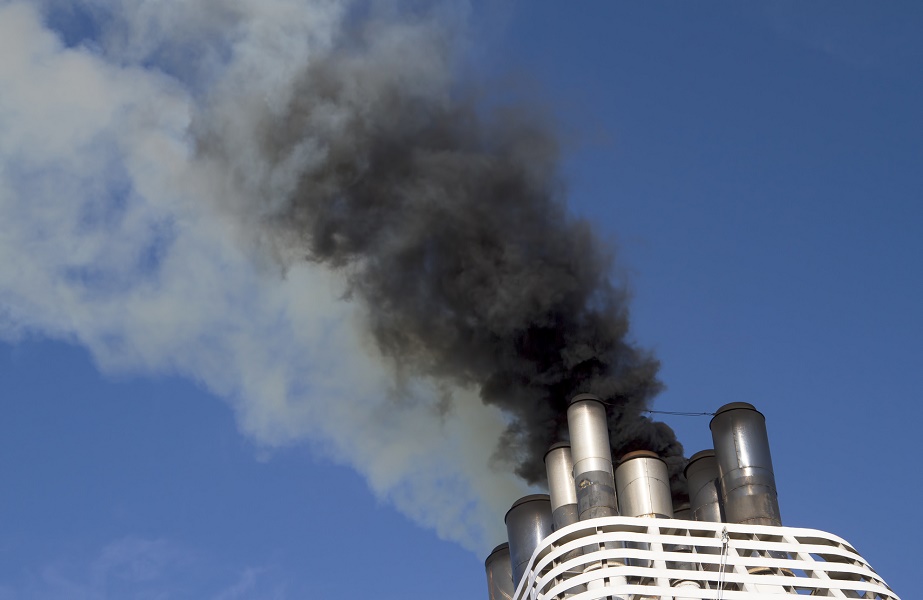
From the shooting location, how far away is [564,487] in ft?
104

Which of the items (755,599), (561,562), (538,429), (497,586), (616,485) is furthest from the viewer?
(538,429)

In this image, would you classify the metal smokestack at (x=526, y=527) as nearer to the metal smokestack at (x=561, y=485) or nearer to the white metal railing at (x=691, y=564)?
the metal smokestack at (x=561, y=485)

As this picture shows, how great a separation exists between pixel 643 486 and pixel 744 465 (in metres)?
1.99

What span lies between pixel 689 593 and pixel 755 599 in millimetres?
1118

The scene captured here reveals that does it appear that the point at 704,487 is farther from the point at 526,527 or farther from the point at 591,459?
the point at 526,527

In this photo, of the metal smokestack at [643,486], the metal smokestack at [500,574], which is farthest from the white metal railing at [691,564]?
the metal smokestack at [500,574]

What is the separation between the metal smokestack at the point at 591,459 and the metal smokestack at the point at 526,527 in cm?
153

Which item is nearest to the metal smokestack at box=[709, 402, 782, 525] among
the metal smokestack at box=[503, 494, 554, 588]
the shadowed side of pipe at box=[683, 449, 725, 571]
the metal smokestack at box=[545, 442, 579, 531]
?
the shadowed side of pipe at box=[683, 449, 725, 571]

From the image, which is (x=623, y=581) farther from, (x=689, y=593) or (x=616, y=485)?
(x=616, y=485)

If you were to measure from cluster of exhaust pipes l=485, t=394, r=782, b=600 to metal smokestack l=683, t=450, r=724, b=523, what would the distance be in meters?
0.02

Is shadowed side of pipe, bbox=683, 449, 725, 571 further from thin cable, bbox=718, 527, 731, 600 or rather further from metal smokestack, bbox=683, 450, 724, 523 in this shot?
thin cable, bbox=718, 527, 731, 600

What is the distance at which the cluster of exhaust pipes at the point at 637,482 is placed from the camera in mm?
30203

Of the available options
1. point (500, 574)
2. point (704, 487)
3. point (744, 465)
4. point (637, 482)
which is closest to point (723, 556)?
point (744, 465)

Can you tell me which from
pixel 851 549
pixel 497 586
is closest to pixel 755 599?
pixel 851 549
